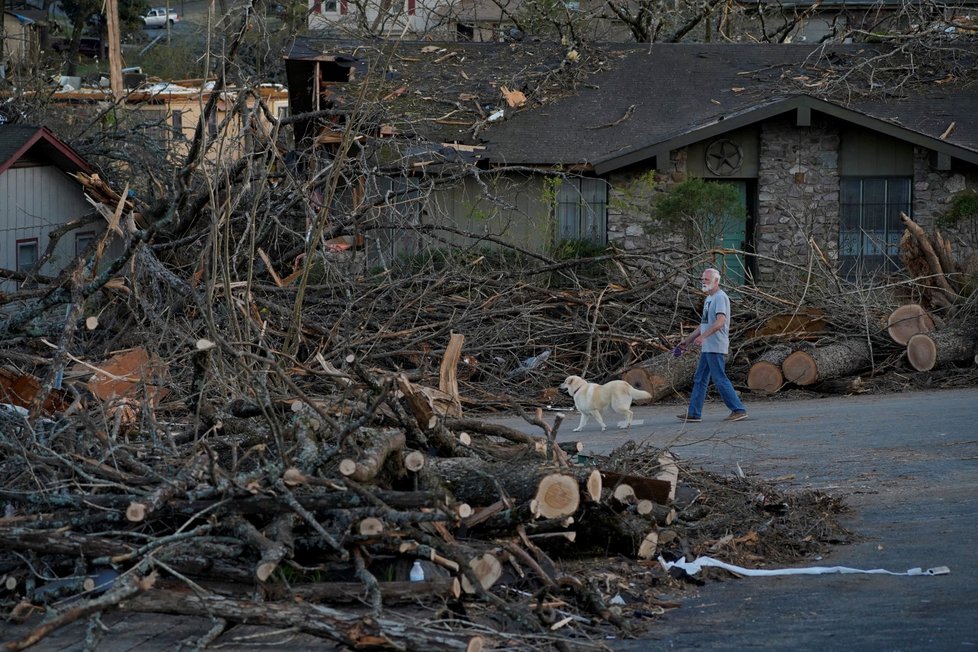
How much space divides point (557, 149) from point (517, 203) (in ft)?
3.79

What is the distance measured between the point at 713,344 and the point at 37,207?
13.2 meters

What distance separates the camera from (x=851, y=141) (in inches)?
800

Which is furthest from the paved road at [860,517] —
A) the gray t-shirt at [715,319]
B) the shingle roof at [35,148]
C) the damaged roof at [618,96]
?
the shingle roof at [35,148]

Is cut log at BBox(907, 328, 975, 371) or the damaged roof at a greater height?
the damaged roof

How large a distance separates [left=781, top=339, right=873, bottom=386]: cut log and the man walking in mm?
2427

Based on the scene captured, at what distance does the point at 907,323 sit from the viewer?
15594 mm

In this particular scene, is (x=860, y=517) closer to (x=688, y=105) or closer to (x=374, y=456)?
(x=374, y=456)

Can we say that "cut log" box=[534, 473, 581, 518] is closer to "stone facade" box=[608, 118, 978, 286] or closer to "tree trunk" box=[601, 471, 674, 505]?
"tree trunk" box=[601, 471, 674, 505]

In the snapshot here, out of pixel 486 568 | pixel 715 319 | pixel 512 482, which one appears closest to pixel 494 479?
pixel 512 482

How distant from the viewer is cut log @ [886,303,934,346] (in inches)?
612

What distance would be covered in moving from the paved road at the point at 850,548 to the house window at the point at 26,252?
11.0m

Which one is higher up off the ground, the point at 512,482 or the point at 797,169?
the point at 797,169

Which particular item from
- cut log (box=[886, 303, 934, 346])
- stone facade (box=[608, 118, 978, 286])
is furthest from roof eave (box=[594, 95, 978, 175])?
cut log (box=[886, 303, 934, 346])

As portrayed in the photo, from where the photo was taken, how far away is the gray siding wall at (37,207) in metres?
19.9
